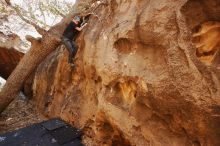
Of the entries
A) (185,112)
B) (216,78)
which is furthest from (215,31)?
(185,112)

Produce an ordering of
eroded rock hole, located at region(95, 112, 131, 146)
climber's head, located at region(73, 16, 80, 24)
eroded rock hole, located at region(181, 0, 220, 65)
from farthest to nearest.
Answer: climber's head, located at region(73, 16, 80, 24) → eroded rock hole, located at region(95, 112, 131, 146) → eroded rock hole, located at region(181, 0, 220, 65)

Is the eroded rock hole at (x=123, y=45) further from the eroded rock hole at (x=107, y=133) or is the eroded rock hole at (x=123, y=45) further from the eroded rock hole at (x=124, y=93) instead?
the eroded rock hole at (x=107, y=133)

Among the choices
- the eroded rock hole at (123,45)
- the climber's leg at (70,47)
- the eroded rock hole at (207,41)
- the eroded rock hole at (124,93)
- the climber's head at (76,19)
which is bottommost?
the eroded rock hole at (124,93)

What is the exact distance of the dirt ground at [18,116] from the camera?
8.20 m

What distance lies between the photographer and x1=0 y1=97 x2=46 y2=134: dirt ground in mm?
8195

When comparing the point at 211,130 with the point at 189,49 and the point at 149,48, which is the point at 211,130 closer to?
the point at 189,49

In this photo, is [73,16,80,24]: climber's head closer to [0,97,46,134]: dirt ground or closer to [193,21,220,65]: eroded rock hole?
[0,97,46,134]: dirt ground

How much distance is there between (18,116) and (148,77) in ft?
17.5

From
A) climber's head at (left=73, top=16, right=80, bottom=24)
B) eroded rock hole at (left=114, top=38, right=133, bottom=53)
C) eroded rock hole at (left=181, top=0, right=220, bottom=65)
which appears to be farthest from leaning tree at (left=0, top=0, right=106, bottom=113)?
eroded rock hole at (left=181, top=0, right=220, bottom=65)

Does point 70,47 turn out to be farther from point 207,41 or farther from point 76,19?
point 207,41

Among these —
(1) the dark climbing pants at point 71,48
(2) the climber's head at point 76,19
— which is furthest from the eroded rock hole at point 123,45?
(2) the climber's head at point 76,19

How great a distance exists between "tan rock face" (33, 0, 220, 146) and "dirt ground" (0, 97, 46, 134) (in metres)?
1.79

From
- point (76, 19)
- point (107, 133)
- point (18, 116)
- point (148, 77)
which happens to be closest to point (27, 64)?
point (18, 116)

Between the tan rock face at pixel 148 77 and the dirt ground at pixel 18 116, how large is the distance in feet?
5.88
